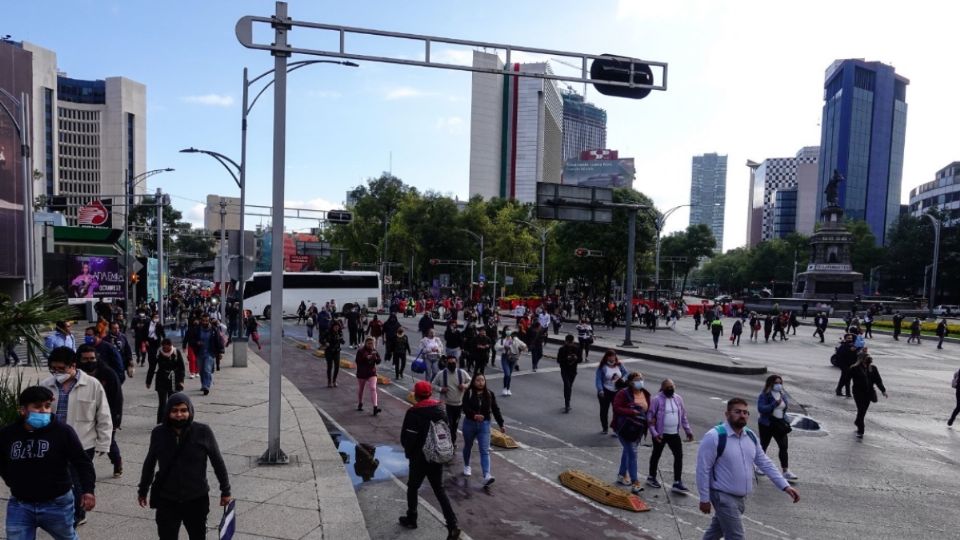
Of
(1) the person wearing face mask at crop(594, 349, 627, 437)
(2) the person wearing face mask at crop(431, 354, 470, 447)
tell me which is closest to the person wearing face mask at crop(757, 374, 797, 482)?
(1) the person wearing face mask at crop(594, 349, 627, 437)

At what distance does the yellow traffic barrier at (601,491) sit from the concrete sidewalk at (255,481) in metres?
2.89

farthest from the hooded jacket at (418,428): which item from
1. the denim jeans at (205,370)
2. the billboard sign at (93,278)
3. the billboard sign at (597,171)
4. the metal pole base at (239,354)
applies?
the billboard sign at (597,171)

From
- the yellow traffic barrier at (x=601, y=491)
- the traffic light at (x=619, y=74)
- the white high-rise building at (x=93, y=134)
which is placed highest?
the white high-rise building at (x=93, y=134)

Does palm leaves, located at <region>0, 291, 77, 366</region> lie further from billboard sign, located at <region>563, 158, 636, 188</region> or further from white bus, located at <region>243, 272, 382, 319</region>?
billboard sign, located at <region>563, 158, 636, 188</region>

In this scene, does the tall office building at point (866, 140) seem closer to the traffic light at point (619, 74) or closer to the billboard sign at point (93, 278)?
the billboard sign at point (93, 278)

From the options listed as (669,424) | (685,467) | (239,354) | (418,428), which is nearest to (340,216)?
(239,354)

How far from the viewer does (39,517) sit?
4.50 metres

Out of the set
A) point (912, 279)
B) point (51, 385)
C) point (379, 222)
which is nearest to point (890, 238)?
point (912, 279)

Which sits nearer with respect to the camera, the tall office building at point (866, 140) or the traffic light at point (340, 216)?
the traffic light at point (340, 216)

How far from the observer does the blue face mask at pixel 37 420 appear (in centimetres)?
446

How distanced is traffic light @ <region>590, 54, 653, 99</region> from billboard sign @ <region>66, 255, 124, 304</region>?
33276 mm

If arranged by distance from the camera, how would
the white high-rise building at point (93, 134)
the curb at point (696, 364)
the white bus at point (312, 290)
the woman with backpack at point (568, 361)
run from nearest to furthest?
the woman with backpack at point (568, 361), the curb at point (696, 364), the white bus at point (312, 290), the white high-rise building at point (93, 134)

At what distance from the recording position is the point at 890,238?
3310 inches

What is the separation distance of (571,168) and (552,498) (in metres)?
193
